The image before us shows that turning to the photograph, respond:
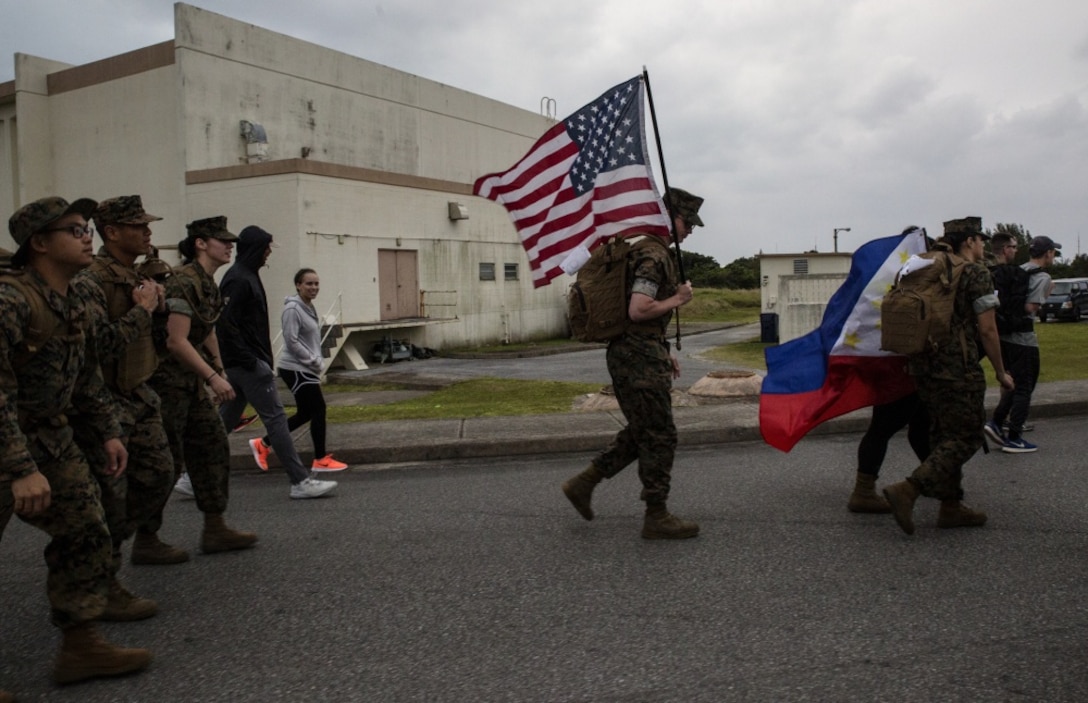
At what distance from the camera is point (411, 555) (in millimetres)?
5098

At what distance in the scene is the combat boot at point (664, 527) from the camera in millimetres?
5254

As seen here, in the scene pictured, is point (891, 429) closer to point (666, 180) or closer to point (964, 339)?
point (964, 339)

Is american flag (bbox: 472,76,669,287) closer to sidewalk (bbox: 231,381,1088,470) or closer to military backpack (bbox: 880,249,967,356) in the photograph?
military backpack (bbox: 880,249,967,356)

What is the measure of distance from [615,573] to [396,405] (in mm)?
7983

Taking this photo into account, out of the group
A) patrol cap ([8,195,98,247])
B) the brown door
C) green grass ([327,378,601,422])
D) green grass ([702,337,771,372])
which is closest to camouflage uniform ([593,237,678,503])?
patrol cap ([8,195,98,247])

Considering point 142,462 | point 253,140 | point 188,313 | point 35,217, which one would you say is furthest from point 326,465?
point 253,140

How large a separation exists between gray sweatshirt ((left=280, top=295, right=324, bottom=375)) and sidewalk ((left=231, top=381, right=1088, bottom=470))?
49.8 inches

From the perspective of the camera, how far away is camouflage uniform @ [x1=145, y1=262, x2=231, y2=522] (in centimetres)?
504

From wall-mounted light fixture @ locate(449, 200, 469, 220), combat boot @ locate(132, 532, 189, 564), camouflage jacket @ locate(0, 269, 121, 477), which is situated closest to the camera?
camouflage jacket @ locate(0, 269, 121, 477)

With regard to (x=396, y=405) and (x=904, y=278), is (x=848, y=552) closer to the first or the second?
(x=904, y=278)

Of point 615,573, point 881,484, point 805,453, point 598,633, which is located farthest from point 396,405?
point 598,633

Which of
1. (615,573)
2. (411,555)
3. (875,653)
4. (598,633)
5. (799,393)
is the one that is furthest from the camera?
(799,393)

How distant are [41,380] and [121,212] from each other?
4.66 ft

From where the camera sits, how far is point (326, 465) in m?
7.89
